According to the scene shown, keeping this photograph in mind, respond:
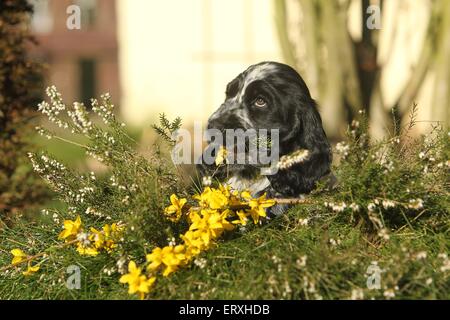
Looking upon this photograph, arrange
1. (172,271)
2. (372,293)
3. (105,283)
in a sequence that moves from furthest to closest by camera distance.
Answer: (105,283)
(172,271)
(372,293)

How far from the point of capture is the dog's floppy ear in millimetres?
3346

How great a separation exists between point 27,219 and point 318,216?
1838 mm

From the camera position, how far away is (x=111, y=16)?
16.7m

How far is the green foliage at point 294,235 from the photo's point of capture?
267cm

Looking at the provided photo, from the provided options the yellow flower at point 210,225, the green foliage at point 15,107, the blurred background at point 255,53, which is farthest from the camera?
the blurred background at point 255,53

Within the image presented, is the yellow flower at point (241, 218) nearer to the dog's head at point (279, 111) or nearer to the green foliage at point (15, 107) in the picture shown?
the dog's head at point (279, 111)

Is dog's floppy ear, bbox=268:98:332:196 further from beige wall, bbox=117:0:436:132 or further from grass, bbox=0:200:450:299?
beige wall, bbox=117:0:436:132

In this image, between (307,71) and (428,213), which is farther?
(307,71)

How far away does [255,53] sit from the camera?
1137cm

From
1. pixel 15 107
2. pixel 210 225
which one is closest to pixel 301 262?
pixel 210 225

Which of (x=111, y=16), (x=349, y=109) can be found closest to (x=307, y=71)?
(x=349, y=109)

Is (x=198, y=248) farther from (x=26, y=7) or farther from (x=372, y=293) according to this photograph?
(x=26, y=7)

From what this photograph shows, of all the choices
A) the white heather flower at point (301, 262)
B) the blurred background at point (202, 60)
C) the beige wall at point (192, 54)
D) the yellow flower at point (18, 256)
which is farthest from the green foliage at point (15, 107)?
the beige wall at point (192, 54)

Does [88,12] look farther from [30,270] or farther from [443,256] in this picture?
[443,256]
